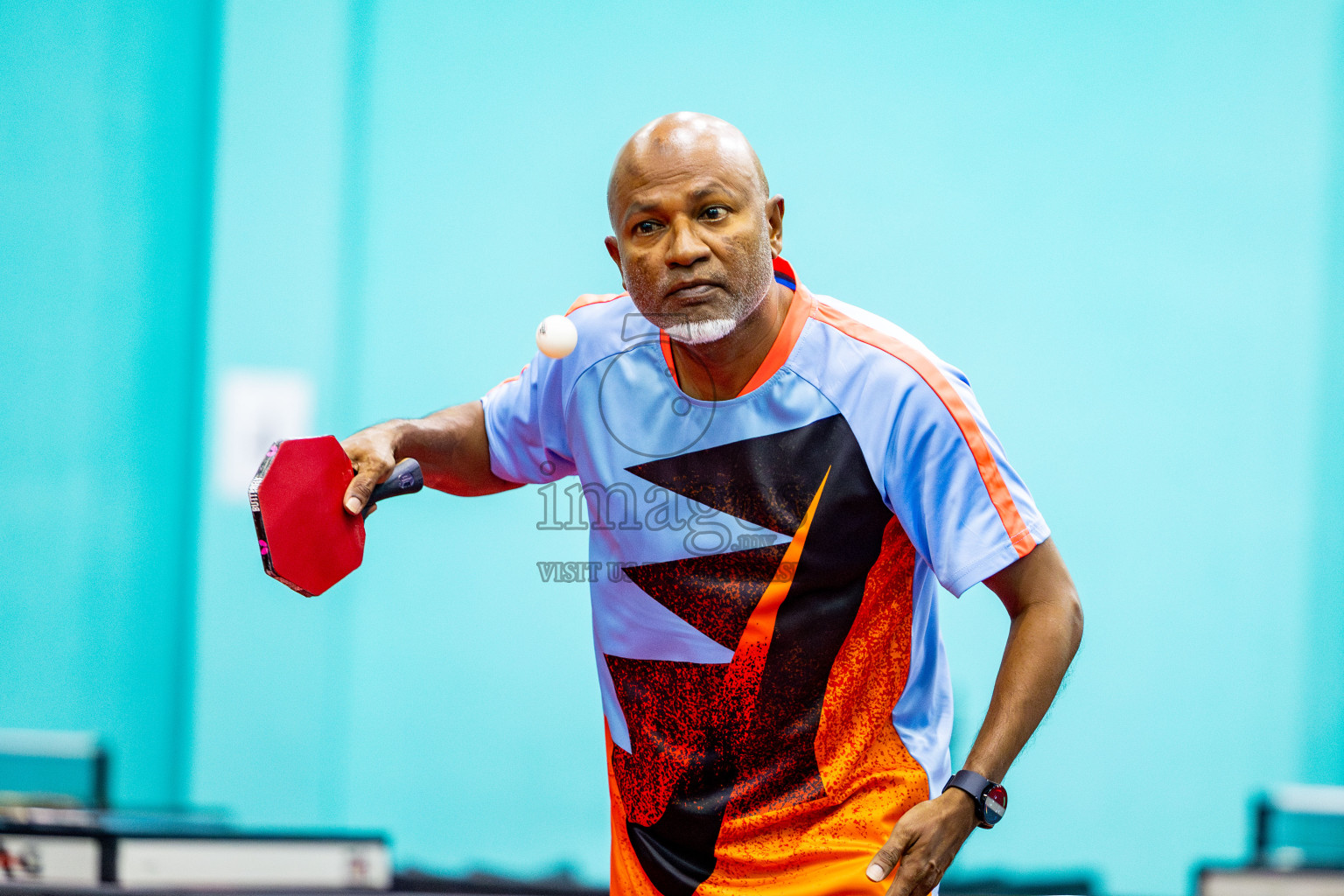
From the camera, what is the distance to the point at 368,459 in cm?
194

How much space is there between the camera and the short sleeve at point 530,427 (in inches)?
84.5

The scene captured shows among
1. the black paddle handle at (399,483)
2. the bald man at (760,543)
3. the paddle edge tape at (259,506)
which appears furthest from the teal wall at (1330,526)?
the paddle edge tape at (259,506)

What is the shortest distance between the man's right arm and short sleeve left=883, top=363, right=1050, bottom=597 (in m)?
0.80

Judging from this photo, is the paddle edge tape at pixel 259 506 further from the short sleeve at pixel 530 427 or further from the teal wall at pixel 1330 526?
the teal wall at pixel 1330 526

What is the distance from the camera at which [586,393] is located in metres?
2.09

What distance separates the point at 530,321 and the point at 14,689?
106 inches

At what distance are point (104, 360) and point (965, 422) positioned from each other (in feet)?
14.4

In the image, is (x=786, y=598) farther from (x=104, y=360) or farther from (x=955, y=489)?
(x=104, y=360)

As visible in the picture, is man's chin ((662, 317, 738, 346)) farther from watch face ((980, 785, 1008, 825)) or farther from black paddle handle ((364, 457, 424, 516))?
watch face ((980, 785, 1008, 825))

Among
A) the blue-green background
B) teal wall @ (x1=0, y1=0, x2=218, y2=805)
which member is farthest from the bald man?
teal wall @ (x1=0, y1=0, x2=218, y2=805)

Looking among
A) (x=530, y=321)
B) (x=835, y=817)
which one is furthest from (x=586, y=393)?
(x=530, y=321)

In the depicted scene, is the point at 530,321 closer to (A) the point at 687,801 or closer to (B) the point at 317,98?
(B) the point at 317,98

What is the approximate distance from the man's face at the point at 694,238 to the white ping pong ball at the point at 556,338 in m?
0.14

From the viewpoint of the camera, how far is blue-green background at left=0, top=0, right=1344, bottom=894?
505 cm
